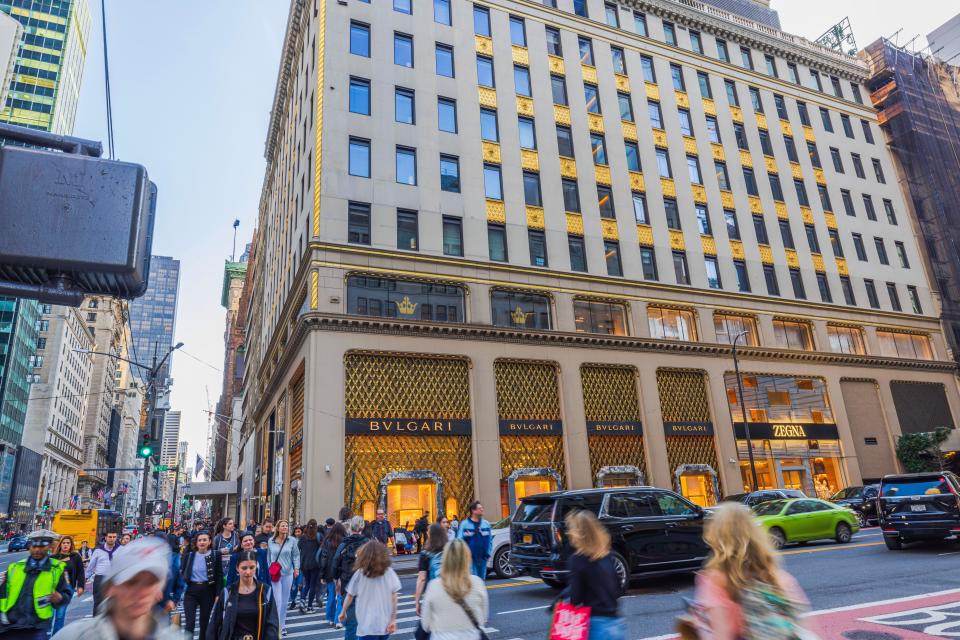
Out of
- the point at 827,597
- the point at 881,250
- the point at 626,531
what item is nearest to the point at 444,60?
the point at 626,531

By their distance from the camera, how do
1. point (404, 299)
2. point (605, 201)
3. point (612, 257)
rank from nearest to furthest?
point (404, 299)
point (612, 257)
point (605, 201)

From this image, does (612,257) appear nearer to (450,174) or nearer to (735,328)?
(735,328)

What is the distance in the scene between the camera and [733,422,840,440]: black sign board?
32.8 m

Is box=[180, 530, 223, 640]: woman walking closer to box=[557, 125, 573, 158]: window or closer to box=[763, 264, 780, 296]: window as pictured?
box=[557, 125, 573, 158]: window

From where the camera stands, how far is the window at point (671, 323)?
32719 millimetres

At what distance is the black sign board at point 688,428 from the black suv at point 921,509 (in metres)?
14.4

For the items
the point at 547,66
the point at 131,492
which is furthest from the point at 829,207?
the point at 131,492

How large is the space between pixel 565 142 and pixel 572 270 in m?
7.69

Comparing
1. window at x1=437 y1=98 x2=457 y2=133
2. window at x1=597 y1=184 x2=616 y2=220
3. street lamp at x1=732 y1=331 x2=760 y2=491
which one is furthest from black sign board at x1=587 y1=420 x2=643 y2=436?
window at x1=437 y1=98 x2=457 y2=133

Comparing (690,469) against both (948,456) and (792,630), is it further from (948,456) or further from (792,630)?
(792,630)

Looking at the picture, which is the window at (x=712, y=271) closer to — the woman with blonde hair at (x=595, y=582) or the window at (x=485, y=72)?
the window at (x=485, y=72)

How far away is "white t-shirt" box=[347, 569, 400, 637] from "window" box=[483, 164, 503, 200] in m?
25.2

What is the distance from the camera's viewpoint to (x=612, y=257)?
107 ft

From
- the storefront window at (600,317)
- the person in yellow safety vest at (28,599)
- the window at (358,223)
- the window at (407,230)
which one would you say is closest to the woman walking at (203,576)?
the person in yellow safety vest at (28,599)
